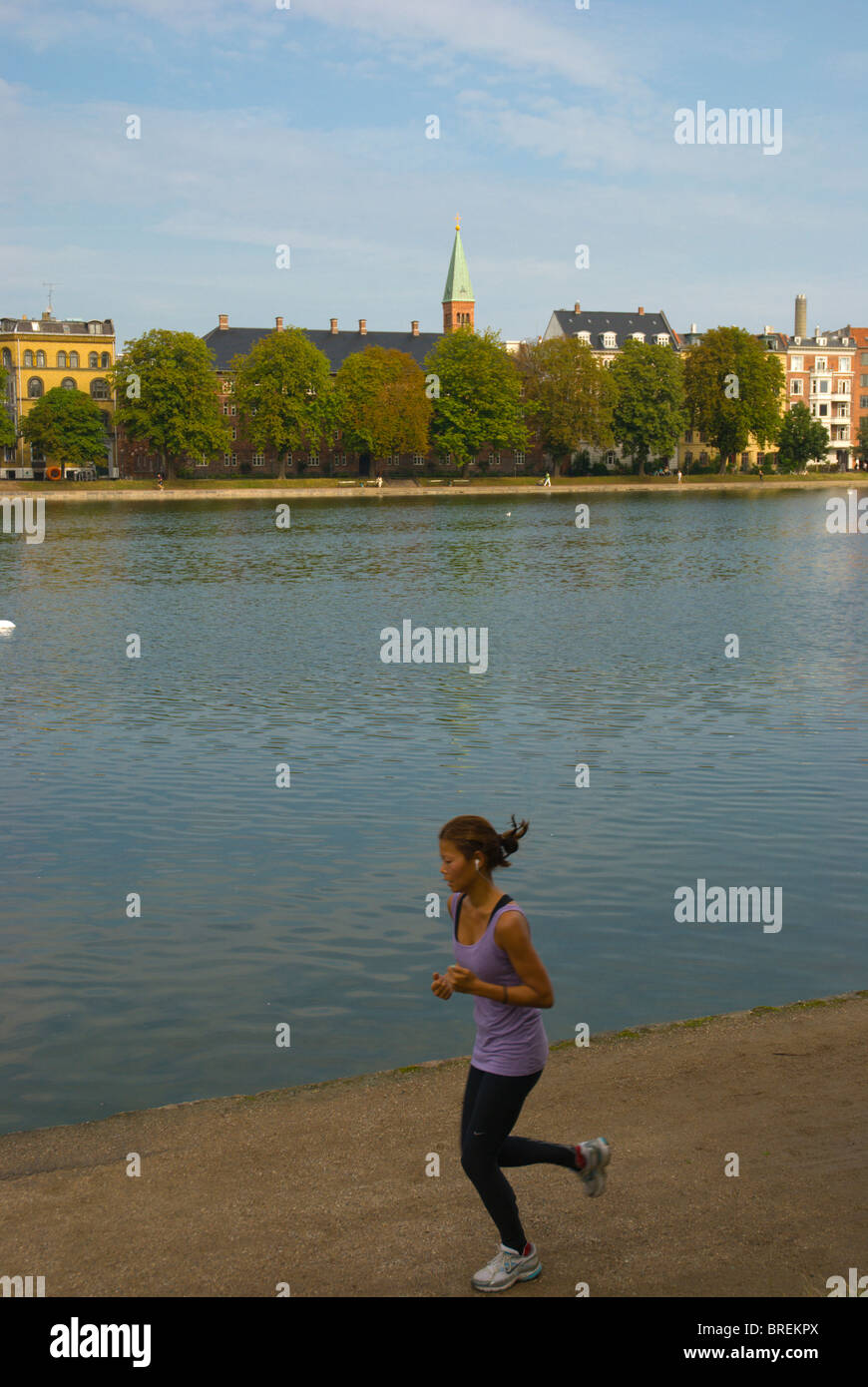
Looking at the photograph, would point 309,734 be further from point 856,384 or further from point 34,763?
point 856,384

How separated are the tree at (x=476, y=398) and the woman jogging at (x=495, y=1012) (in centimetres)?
13311

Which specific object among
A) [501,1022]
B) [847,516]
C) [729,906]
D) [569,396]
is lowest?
[729,906]

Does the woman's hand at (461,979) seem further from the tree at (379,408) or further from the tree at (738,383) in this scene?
the tree at (738,383)

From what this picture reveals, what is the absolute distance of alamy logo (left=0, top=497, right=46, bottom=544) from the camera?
80325 millimetres

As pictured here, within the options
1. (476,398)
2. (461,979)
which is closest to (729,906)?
(461,979)

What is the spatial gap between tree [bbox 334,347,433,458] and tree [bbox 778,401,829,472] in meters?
45.2

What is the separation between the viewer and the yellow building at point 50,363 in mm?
150250

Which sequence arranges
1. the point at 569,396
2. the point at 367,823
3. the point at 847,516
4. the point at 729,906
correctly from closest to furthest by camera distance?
the point at 729,906 < the point at 367,823 < the point at 847,516 < the point at 569,396

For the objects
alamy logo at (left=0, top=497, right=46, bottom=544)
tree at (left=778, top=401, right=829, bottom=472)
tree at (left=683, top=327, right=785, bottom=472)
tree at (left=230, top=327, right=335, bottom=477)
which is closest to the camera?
alamy logo at (left=0, top=497, right=46, bottom=544)

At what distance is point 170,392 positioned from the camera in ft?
410

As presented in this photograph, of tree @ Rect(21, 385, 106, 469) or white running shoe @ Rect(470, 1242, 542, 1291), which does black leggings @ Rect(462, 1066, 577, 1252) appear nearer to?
white running shoe @ Rect(470, 1242, 542, 1291)

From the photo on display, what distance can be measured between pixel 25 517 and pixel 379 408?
46.9 m

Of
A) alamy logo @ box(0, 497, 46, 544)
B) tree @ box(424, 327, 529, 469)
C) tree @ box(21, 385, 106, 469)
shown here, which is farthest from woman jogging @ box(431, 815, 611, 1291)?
tree @ box(21, 385, 106, 469)
